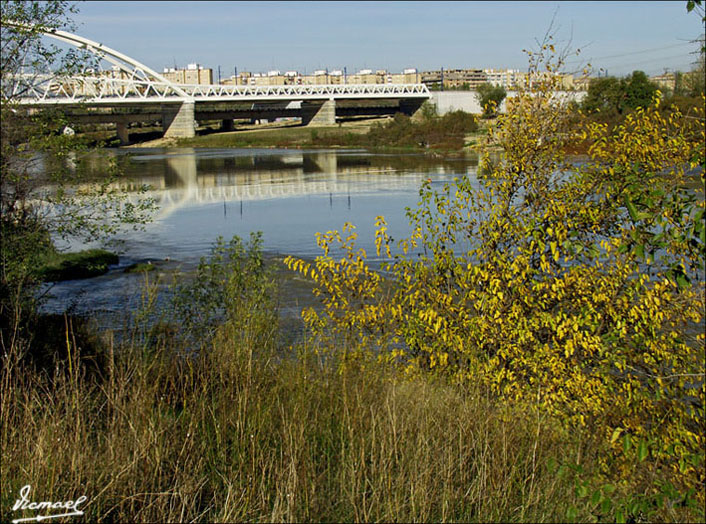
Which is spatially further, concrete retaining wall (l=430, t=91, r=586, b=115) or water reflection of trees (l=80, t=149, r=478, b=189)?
concrete retaining wall (l=430, t=91, r=586, b=115)

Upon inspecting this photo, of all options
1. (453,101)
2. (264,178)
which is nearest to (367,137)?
(453,101)

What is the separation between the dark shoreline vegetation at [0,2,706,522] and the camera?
11.5ft

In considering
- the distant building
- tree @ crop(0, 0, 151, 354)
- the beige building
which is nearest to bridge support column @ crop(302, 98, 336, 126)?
the distant building

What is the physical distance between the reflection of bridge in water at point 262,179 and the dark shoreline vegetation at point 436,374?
20.3m

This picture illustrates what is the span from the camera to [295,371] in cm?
543

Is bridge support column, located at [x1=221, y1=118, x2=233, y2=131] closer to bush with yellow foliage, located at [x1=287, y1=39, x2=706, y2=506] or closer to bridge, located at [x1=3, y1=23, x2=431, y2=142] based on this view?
bridge, located at [x1=3, y1=23, x2=431, y2=142]

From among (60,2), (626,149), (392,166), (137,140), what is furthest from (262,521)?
(137,140)

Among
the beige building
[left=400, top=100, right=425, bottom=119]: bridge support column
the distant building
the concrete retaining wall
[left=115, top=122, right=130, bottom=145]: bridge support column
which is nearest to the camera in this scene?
the distant building

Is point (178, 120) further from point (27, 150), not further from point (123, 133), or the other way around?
point (27, 150)

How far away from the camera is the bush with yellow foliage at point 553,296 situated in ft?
19.1

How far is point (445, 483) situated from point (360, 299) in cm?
436

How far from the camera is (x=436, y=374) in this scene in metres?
6.45

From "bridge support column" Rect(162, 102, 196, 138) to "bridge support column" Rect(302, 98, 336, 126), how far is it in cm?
1569

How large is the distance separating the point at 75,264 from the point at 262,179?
82.9 feet
